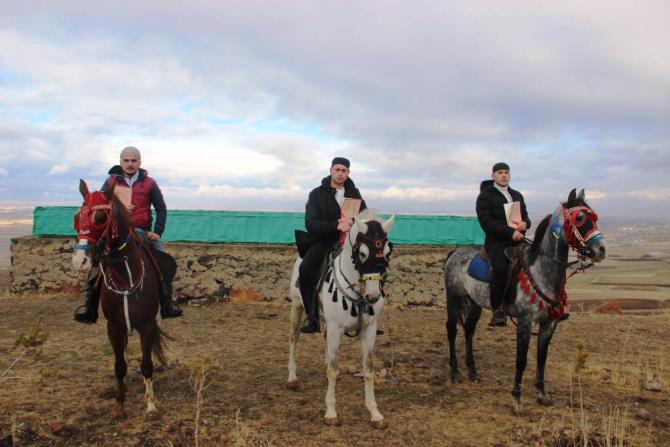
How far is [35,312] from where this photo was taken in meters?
10.6

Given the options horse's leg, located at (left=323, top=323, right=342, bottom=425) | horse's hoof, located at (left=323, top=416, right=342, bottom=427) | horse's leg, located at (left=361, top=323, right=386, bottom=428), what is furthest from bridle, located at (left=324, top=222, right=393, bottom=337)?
horse's hoof, located at (left=323, top=416, right=342, bottom=427)

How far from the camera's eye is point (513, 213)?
243 inches

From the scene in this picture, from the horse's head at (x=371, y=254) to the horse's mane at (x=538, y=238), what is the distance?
229cm

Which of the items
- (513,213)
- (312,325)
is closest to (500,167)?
(513,213)

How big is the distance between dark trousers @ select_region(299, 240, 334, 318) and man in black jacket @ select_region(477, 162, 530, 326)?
7.42 feet

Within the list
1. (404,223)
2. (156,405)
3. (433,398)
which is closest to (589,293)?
(404,223)

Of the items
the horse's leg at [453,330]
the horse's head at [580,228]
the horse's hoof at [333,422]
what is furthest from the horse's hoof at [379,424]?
the horse's head at [580,228]

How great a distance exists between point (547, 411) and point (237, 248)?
349 inches

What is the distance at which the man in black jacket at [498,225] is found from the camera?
6.05 m

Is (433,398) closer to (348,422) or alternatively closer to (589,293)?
(348,422)

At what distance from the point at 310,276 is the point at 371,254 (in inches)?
53.3

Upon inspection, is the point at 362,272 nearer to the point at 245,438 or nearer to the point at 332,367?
the point at 332,367

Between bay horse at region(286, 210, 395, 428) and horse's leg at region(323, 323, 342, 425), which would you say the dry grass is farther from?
bay horse at region(286, 210, 395, 428)

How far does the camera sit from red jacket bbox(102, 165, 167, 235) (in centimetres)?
595
